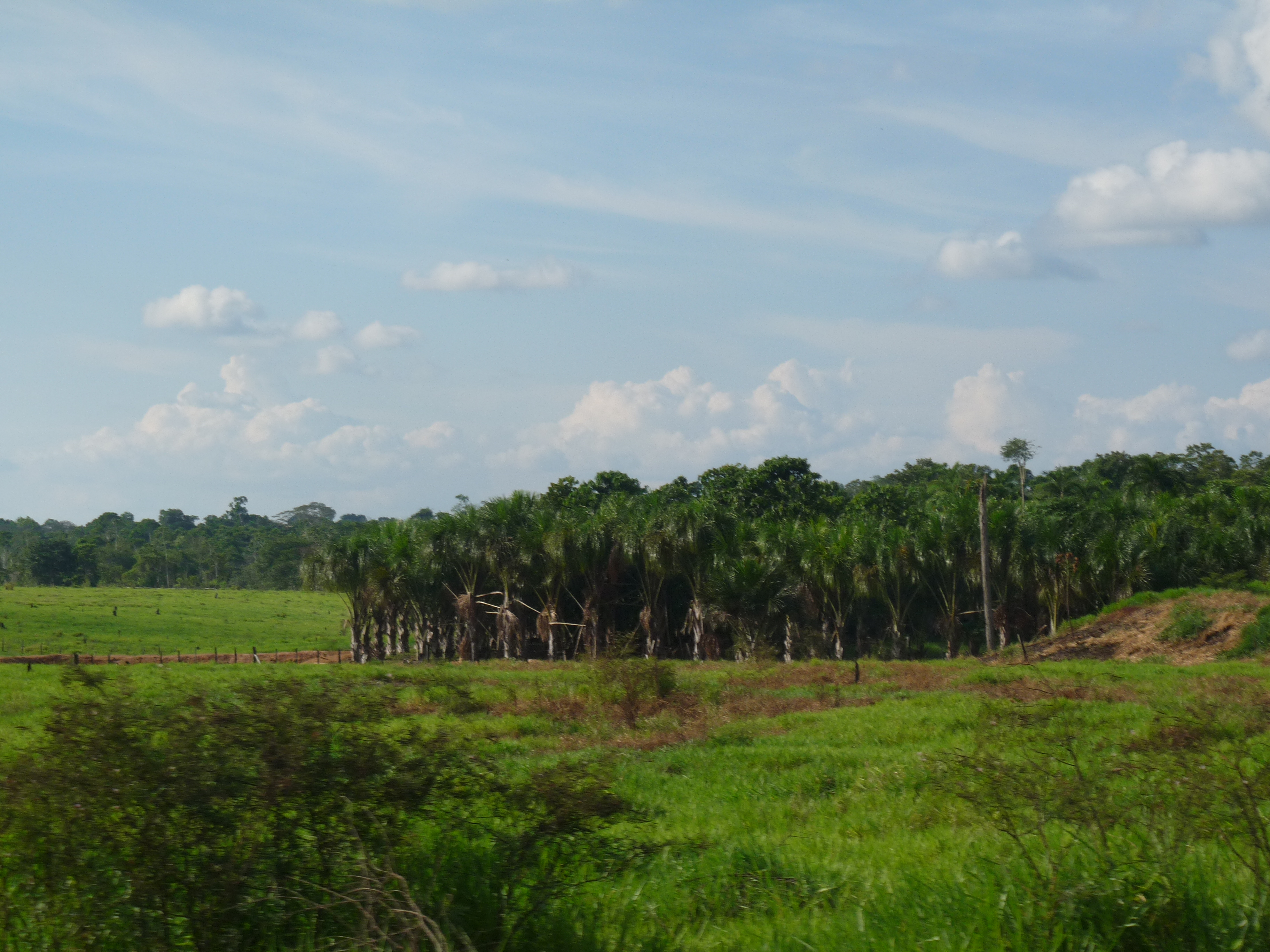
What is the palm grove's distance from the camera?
4453 cm

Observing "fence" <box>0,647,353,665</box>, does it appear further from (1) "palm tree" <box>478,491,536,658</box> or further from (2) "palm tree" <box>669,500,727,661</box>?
(2) "palm tree" <box>669,500,727,661</box>

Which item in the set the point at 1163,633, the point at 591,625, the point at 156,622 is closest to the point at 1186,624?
the point at 1163,633

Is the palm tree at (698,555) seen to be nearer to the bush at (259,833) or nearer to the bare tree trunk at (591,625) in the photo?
the bare tree trunk at (591,625)

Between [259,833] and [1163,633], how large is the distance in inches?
1446

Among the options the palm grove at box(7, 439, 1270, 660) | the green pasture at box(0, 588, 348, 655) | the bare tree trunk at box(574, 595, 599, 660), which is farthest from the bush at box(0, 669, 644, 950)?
the green pasture at box(0, 588, 348, 655)

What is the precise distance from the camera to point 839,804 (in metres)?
12.3

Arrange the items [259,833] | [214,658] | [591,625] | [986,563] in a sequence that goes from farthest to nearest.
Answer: [214,658] → [591,625] → [986,563] → [259,833]

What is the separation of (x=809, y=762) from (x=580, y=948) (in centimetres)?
992

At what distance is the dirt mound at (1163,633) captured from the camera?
34844 mm

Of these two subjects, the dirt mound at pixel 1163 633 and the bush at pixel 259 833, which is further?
the dirt mound at pixel 1163 633

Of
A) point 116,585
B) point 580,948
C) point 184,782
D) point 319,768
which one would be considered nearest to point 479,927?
point 580,948

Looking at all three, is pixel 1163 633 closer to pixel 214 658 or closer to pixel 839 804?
pixel 839 804

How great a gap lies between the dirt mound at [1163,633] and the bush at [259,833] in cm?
3225

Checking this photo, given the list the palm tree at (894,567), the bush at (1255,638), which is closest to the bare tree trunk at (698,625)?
the palm tree at (894,567)
